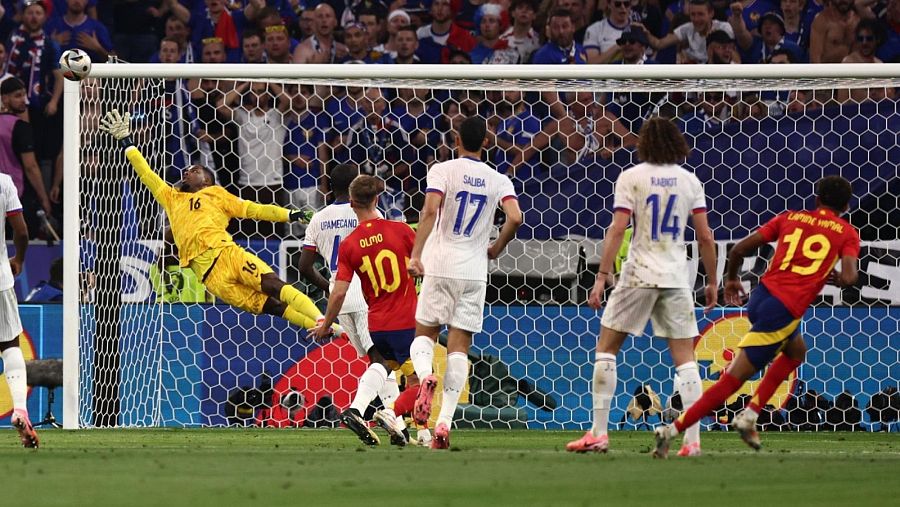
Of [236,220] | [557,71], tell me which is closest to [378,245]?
[557,71]

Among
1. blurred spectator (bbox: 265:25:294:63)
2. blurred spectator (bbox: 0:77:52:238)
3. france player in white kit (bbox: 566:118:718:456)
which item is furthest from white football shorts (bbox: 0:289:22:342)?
blurred spectator (bbox: 265:25:294:63)

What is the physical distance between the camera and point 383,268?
9141 mm

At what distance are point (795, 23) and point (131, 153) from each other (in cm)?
682

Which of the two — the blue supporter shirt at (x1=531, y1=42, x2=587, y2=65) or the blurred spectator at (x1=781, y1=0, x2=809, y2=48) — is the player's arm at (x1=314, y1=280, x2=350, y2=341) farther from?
the blurred spectator at (x1=781, y1=0, x2=809, y2=48)

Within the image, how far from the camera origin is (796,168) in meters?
11.9

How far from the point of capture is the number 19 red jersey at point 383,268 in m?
9.05

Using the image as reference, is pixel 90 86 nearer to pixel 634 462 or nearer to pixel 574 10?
pixel 574 10

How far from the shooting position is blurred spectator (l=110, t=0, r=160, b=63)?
15.4 metres

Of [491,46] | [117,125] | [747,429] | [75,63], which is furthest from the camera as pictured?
[491,46]

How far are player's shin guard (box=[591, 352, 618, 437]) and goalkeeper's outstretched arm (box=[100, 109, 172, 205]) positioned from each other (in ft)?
16.9

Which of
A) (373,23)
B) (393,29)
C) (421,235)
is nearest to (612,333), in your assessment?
(421,235)

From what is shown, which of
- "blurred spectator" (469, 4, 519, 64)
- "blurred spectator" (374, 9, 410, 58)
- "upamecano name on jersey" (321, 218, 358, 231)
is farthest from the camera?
"blurred spectator" (374, 9, 410, 58)

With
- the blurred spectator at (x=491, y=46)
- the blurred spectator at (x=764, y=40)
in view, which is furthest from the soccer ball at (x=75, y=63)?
the blurred spectator at (x=764, y=40)

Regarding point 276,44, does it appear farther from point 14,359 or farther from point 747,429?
point 747,429
